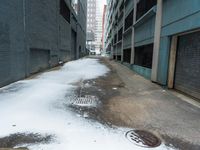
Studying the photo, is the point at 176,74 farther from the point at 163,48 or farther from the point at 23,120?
the point at 23,120

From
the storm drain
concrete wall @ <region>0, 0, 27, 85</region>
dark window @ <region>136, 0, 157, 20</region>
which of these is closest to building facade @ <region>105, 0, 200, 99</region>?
dark window @ <region>136, 0, 157, 20</region>

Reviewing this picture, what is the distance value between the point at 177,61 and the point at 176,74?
0.56 m

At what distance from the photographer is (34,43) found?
1111 cm

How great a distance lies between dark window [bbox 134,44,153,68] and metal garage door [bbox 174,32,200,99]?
12.0ft

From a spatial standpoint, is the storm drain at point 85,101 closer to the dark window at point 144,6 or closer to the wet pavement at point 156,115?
the wet pavement at point 156,115

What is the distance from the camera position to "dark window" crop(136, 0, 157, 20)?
11192 millimetres

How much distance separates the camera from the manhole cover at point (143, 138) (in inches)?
123

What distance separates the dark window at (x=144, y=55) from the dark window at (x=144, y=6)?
2.42 m

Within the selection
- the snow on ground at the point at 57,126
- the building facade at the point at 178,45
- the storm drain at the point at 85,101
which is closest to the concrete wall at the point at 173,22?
the building facade at the point at 178,45

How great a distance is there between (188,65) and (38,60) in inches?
371

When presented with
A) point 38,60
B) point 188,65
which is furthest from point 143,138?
point 38,60

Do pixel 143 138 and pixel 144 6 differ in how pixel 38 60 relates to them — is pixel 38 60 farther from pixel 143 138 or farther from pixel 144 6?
pixel 143 138

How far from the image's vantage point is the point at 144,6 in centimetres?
1285

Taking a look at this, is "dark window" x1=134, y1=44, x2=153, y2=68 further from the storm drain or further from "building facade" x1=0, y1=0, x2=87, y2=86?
"building facade" x1=0, y1=0, x2=87, y2=86
